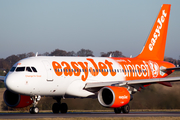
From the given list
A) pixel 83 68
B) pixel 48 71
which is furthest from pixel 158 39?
pixel 48 71

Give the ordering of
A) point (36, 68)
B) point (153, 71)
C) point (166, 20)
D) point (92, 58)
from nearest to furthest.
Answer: point (36, 68) < point (92, 58) < point (153, 71) < point (166, 20)

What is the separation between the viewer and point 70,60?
29.6 meters

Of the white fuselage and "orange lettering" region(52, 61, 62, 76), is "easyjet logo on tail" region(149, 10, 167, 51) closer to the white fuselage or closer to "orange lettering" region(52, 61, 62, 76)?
the white fuselage

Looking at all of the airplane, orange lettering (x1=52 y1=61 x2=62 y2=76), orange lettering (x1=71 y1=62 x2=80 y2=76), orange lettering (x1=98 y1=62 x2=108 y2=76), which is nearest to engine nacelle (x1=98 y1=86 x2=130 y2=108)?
the airplane

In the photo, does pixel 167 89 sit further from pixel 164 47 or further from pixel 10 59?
pixel 10 59

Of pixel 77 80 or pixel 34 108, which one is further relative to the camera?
pixel 77 80

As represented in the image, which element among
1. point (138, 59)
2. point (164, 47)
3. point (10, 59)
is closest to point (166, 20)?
point (164, 47)

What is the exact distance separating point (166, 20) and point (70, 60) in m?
14.3

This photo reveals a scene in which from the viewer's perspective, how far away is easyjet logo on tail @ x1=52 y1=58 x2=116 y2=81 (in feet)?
91.5

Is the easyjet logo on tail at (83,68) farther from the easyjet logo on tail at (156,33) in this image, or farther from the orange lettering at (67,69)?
the easyjet logo on tail at (156,33)

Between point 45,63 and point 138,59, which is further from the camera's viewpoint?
point 138,59

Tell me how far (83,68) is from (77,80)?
Answer: 4.68 ft

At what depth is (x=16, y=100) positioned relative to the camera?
29.1 metres

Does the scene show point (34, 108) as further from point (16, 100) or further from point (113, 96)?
point (113, 96)
